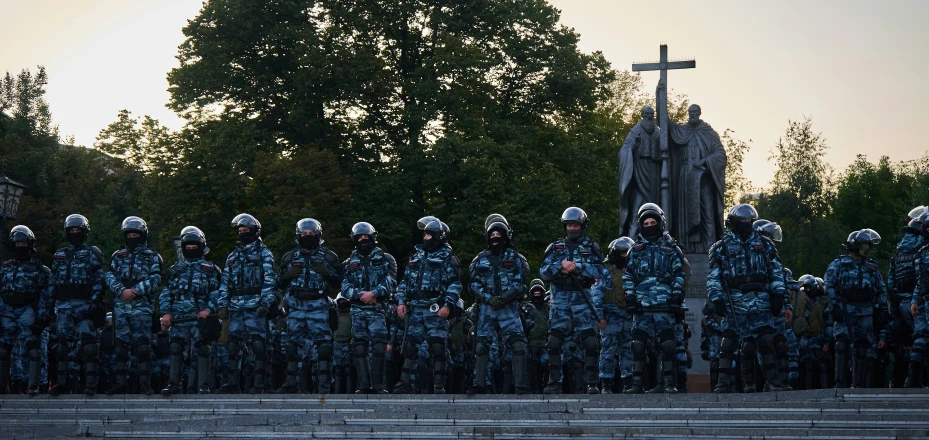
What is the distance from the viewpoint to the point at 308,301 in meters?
16.4

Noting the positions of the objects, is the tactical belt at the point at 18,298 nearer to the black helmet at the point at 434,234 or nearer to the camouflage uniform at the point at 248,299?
the camouflage uniform at the point at 248,299

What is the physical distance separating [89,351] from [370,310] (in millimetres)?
3459

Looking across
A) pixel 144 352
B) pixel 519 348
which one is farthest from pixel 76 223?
pixel 519 348

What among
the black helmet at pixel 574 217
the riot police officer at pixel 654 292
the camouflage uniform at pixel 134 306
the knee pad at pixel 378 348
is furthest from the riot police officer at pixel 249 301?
the riot police officer at pixel 654 292

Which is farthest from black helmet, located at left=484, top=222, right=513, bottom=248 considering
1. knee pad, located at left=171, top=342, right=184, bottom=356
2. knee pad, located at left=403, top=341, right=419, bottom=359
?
knee pad, located at left=171, top=342, right=184, bottom=356

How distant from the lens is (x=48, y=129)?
5559 cm

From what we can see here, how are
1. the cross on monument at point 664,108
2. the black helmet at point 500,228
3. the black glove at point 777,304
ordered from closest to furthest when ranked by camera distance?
the black glove at point 777,304 → the black helmet at point 500,228 → the cross on monument at point 664,108

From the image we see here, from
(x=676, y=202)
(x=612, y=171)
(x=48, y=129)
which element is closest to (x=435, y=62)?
(x=612, y=171)

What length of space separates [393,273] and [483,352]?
5.76 ft

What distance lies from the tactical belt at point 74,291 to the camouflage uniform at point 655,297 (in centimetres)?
671

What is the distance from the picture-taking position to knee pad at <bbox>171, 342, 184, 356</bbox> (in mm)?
16359

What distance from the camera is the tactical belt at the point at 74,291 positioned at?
16.7 meters

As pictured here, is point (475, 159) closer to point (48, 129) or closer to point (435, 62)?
point (435, 62)

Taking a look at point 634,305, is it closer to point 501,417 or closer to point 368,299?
point 368,299
